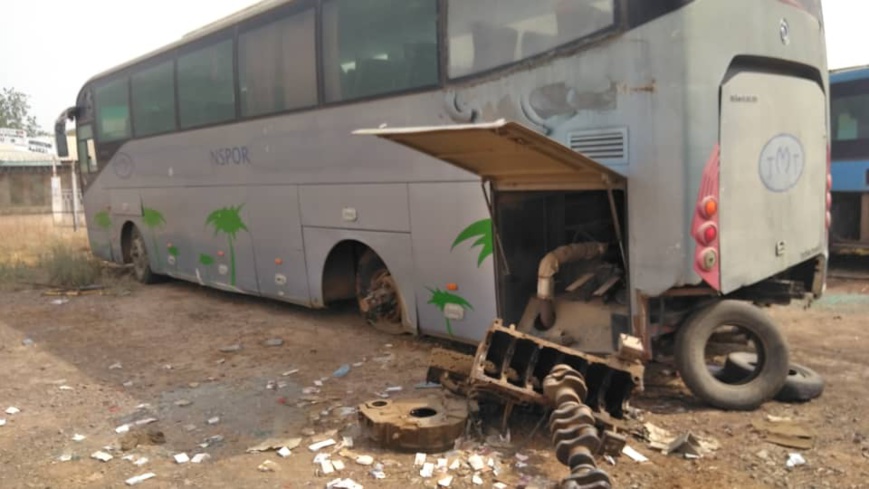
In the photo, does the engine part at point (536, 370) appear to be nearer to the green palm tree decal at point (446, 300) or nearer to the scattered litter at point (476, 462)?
the scattered litter at point (476, 462)

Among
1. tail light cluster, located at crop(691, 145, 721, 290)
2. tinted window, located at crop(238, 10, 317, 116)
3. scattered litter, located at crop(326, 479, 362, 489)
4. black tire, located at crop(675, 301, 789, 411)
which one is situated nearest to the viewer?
scattered litter, located at crop(326, 479, 362, 489)

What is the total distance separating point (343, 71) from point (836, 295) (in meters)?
6.62

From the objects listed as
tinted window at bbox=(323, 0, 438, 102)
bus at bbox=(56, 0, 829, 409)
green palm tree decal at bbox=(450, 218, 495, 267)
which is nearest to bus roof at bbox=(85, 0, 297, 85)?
bus at bbox=(56, 0, 829, 409)

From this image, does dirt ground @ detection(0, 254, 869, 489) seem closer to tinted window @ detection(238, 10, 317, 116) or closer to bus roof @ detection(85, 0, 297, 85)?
tinted window @ detection(238, 10, 317, 116)

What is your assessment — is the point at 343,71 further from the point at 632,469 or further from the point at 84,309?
the point at 84,309

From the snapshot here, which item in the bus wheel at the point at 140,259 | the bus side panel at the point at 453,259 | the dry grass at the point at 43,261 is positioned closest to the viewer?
the bus side panel at the point at 453,259

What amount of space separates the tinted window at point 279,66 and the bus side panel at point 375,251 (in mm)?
1418

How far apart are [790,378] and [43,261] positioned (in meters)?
13.2

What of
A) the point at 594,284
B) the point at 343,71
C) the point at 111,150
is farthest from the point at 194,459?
the point at 111,150

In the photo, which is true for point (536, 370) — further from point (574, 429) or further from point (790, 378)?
point (790, 378)

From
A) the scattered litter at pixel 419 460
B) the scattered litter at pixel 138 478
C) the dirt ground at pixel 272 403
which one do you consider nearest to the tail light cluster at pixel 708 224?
the dirt ground at pixel 272 403

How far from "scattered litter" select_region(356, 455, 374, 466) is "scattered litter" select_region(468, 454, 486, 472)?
58 centimetres

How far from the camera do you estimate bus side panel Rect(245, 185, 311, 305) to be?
805 cm

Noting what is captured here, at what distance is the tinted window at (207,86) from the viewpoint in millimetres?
8727
